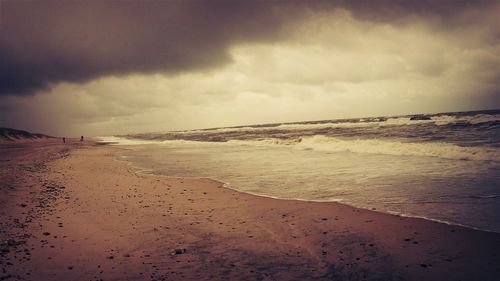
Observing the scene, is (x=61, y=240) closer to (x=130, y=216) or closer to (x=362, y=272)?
(x=130, y=216)

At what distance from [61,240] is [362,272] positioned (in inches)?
223

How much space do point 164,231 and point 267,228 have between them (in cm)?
223

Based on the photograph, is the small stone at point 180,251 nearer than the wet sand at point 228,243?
No

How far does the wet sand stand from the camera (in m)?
4.91

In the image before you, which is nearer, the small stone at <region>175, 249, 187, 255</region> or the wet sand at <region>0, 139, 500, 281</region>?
the wet sand at <region>0, 139, 500, 281</region>

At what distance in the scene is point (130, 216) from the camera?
26.9 feet

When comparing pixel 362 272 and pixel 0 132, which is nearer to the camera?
pixel 362 272

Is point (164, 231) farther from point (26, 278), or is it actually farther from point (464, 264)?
point (464, 264)

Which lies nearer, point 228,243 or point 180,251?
point 180,251

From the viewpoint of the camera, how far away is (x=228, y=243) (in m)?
6.19

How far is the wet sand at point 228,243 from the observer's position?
491cm

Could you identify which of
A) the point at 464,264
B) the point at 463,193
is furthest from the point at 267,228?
the point at 463,193

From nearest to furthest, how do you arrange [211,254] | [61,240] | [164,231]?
[211,254] < [61,240] < [164,231]

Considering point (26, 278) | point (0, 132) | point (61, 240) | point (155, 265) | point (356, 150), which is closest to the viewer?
point (26, 278)
